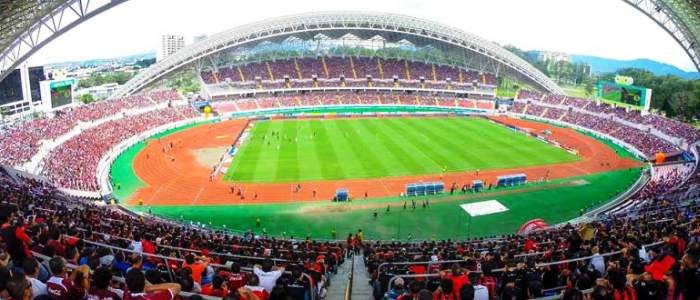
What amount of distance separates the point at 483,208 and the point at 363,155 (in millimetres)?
16824

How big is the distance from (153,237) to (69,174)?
2398 cm

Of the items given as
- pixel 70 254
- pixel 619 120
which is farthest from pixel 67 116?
pixel 619 120

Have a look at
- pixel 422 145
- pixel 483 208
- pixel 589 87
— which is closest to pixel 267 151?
pixel 422 145

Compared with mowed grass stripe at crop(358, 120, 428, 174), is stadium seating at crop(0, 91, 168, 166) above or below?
above

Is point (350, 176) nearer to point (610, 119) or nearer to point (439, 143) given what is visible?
point (439, 143)

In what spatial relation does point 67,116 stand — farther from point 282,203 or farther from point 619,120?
point 619,120

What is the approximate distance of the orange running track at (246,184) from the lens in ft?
107

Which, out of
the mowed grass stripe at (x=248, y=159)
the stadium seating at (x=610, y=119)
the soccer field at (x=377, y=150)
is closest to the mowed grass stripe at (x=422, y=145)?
the soccer field at (x=377, y=150)

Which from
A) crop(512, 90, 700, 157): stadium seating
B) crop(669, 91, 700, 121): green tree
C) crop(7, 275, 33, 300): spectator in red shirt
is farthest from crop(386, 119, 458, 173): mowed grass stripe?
crop(669, 91, 700, 121): green tree

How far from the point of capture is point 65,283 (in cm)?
538

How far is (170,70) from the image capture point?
6894 cm

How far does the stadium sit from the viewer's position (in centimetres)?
765

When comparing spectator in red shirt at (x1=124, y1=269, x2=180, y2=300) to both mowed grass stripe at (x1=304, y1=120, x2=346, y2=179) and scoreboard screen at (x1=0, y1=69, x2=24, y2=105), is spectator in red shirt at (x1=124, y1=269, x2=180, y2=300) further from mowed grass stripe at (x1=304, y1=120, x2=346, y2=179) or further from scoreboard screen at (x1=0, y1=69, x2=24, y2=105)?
scoreboard screen at (x1=0, y1=69, x2=24, y2=105)

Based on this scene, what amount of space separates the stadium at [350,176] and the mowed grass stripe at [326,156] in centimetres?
34
